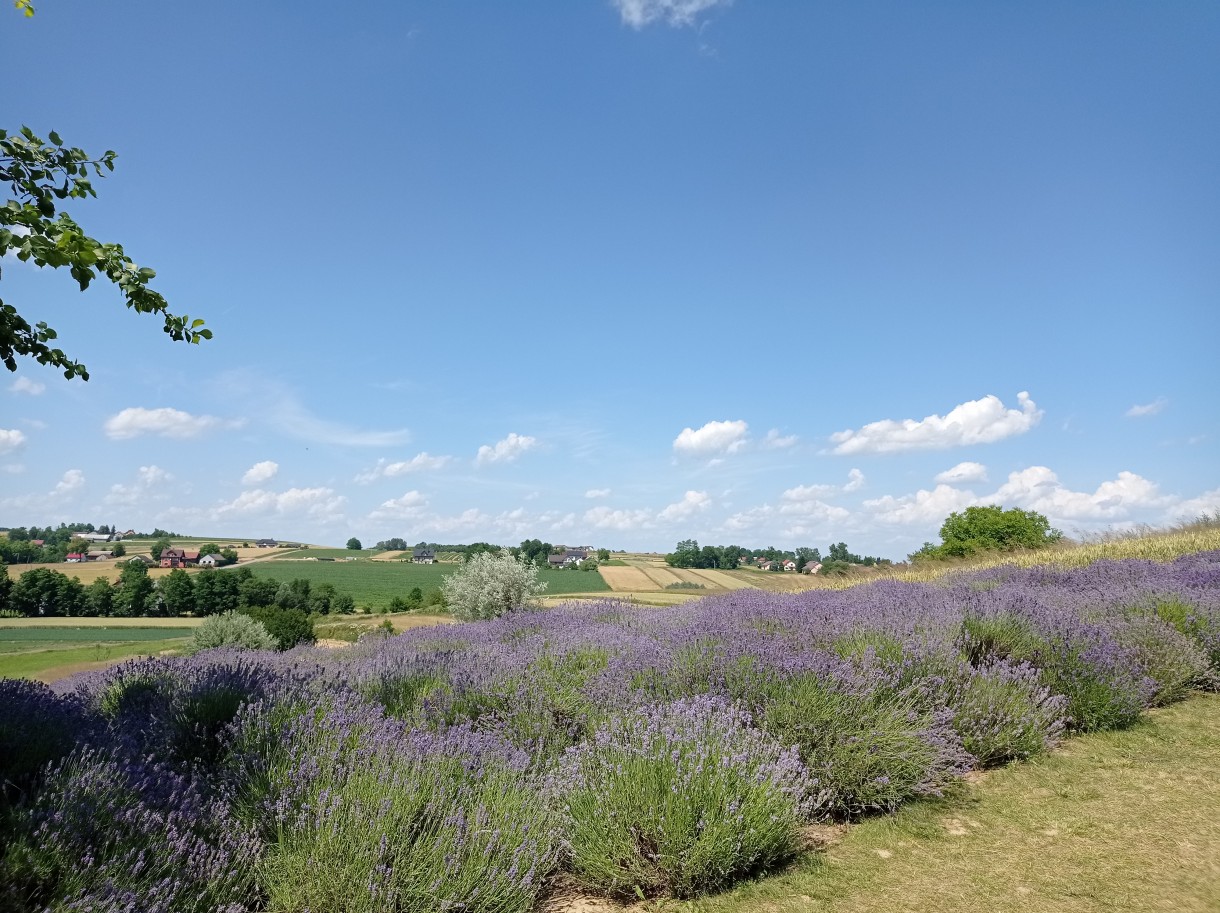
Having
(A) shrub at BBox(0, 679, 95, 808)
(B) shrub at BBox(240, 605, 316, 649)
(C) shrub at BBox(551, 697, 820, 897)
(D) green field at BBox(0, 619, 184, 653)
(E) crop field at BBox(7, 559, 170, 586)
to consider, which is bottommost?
(D) green field at BBox(0, 619, 184, 653)

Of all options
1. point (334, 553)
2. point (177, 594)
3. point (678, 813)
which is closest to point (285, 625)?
point (678, 813)

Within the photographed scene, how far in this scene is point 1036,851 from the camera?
3.44 meters

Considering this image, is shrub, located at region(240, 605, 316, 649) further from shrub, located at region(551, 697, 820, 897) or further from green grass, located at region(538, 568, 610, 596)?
green grass, located at region(538, 568, 610, 596)

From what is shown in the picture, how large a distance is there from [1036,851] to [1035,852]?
15 millimetres

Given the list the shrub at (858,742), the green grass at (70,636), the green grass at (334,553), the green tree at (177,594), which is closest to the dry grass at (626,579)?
the green grass at (70,636)

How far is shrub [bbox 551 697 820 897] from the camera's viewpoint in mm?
3057

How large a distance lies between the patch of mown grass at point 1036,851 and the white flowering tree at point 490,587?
17447 mm

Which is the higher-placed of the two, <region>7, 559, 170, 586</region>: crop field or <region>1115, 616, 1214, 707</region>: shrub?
<region>7, 559, 170, 586</region>: crop field

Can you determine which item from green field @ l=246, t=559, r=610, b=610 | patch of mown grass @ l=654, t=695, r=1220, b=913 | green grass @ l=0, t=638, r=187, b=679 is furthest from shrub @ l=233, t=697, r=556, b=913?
green field @ l=246, t=559, r=610, b=610

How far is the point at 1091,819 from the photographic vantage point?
3826 mm

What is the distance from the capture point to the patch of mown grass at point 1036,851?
297cm

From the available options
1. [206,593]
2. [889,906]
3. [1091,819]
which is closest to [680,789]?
[889,906]

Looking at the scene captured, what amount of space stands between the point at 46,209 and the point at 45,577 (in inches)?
2598

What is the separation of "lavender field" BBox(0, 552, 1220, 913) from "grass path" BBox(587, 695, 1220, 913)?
0.20 m
